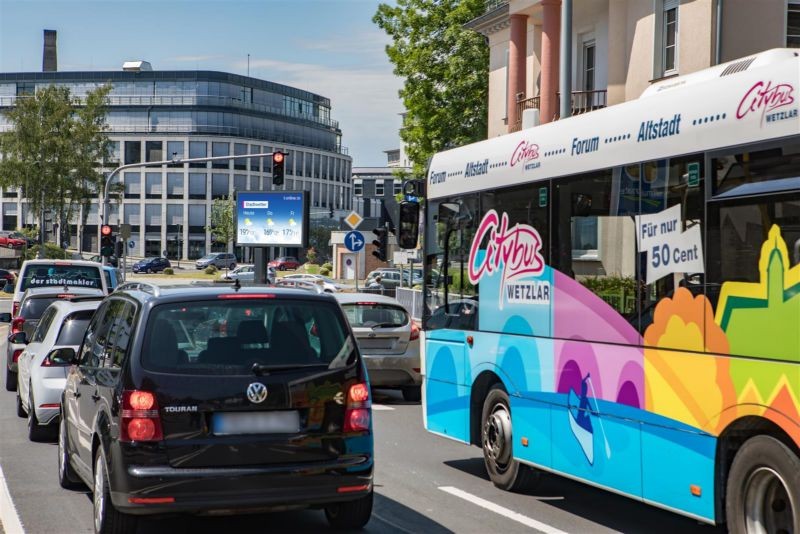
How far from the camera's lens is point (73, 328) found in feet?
43.7

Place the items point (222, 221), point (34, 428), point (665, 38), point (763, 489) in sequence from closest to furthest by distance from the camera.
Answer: point (763, 489) < point (34, 428) < point (665, 38) < point (222, 221)

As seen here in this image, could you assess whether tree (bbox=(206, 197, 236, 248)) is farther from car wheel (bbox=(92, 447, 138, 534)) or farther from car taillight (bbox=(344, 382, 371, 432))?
car taillight (bbox=(344, 382, 371, 432))

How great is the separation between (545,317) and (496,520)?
5.30 ft

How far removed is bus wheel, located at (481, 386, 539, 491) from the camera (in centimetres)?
979

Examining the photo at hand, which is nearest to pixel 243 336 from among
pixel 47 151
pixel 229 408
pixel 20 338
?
pixel 229 408

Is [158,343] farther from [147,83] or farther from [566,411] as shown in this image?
[147,83]

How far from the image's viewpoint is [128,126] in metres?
125

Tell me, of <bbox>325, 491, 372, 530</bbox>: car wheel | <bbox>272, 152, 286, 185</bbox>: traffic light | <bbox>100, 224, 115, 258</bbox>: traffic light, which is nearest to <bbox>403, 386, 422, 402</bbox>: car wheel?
<bbox>325, 491, 372, 530</bbox>: car wheel

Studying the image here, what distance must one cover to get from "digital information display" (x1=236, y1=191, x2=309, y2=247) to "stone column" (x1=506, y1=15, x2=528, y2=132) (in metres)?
22.8

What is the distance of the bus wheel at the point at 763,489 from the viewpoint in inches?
245

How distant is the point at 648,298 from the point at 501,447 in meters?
2.84

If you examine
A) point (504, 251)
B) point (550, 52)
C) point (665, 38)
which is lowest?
point (504, 251)

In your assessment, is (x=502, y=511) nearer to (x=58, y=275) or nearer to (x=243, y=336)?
(x=243, y=336)

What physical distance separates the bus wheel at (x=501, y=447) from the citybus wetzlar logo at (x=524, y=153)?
1.98 metres
